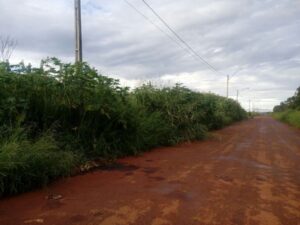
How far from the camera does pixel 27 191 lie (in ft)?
17.1

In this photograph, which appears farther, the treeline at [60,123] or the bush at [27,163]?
the treeline at [60,123]

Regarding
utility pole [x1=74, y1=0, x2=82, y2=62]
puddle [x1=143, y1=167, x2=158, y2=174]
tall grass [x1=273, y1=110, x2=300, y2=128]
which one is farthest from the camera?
tall grass [x1=273, y1=110, x2=300, y2=128]

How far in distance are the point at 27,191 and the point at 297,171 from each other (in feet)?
18.3

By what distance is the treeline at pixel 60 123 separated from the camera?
5.32 meters

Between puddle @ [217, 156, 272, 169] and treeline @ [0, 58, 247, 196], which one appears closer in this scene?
treeline @ [0, 58, 247, 196]

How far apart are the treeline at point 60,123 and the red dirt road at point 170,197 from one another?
388mm

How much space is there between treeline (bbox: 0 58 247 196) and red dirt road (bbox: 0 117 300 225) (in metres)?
0.39

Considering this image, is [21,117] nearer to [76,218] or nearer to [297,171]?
[76,218]

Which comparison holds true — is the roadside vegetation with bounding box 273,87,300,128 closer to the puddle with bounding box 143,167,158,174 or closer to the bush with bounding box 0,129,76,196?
the puddle with bounding box 143,167,158,174

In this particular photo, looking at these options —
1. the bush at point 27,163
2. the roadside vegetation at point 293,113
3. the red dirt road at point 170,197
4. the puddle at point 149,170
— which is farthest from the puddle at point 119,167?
the roadside vegetation at point 293,113

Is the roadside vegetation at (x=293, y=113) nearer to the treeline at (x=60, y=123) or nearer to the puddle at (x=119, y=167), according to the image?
→ the treeline at (x=60, y=123)

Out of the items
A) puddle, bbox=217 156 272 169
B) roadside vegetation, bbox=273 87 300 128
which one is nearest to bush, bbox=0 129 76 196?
puddle, bbox=217 156 272 169

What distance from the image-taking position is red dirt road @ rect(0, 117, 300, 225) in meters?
4.09

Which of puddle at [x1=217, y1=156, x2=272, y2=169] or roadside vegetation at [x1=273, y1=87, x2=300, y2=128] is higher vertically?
roadside vegetation at [x1=273, y1=87, x2=300, y2=128]
